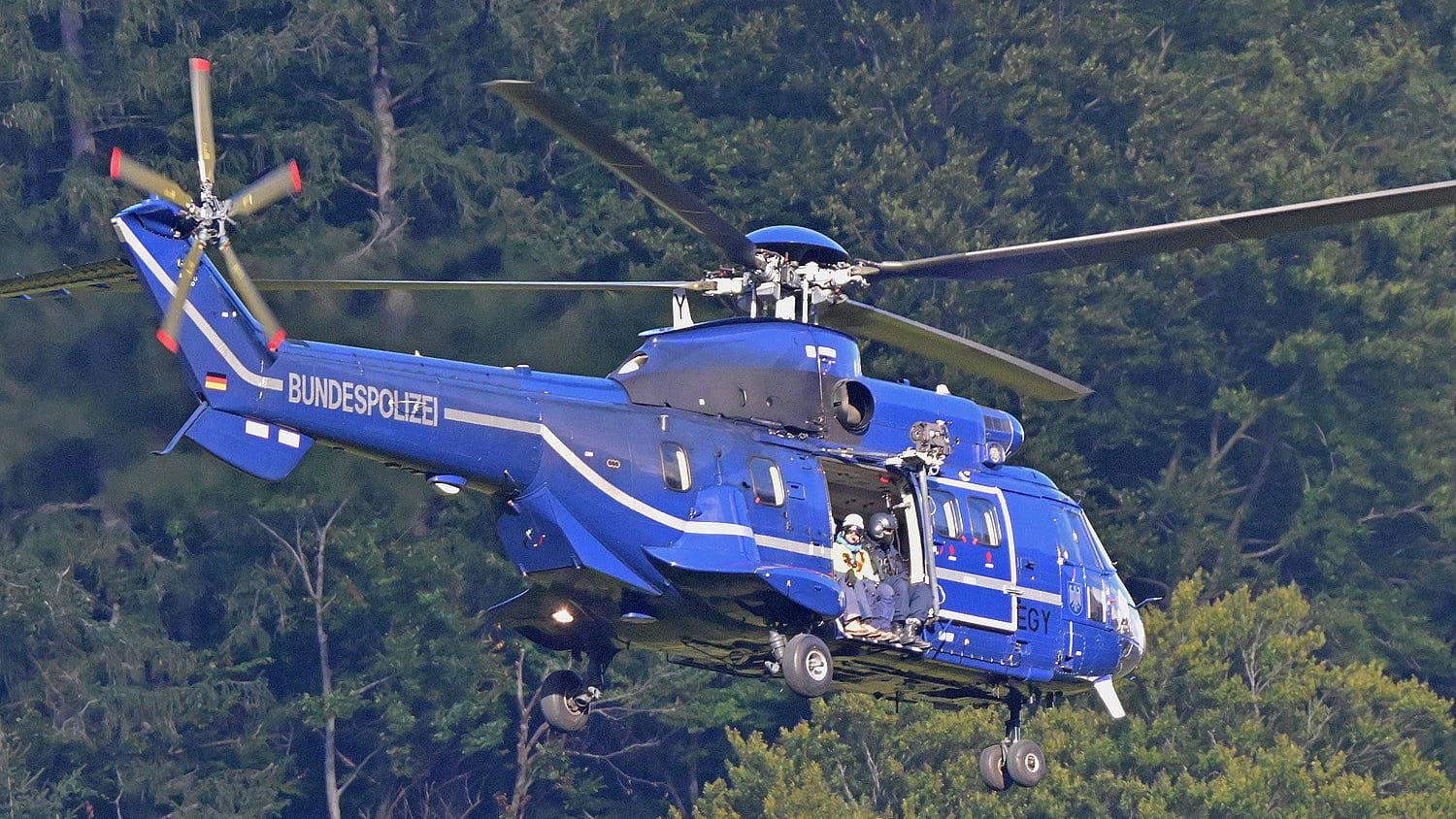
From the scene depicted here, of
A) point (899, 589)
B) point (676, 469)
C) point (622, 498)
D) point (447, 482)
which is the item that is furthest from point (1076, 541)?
point (447, 482)

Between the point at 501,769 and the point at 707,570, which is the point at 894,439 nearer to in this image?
the point at 707,570

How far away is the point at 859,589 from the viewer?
76.8 feet

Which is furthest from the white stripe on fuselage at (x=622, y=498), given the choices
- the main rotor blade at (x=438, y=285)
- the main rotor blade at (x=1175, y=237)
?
the main rotor blade at (x=1175, y=237)

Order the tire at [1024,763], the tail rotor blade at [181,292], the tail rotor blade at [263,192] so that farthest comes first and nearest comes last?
the tire at [1024,763] < the tail rotor blade at [181,292] < the tail rotor blade at [263,192]

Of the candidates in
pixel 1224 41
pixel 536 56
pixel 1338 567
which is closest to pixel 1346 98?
pixel 1224 41

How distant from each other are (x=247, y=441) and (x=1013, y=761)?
7.70m

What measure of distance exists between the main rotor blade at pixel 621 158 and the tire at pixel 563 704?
3.71 meters

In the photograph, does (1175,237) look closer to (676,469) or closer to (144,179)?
(676,469)

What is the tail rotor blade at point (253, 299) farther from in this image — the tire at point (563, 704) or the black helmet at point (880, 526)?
the black helmet at point (880, 526)

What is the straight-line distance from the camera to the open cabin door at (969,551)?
24.0 m

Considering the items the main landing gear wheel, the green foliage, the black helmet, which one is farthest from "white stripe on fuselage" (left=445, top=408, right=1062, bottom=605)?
the green foliage

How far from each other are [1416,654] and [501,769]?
51.6 feet

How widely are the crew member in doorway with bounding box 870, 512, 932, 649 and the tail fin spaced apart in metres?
5.11

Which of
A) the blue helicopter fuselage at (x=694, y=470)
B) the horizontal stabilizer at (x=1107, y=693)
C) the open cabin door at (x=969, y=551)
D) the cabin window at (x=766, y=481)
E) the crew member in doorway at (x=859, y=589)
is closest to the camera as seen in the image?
the blue helicopter fuselage at (x=694, y=470)
